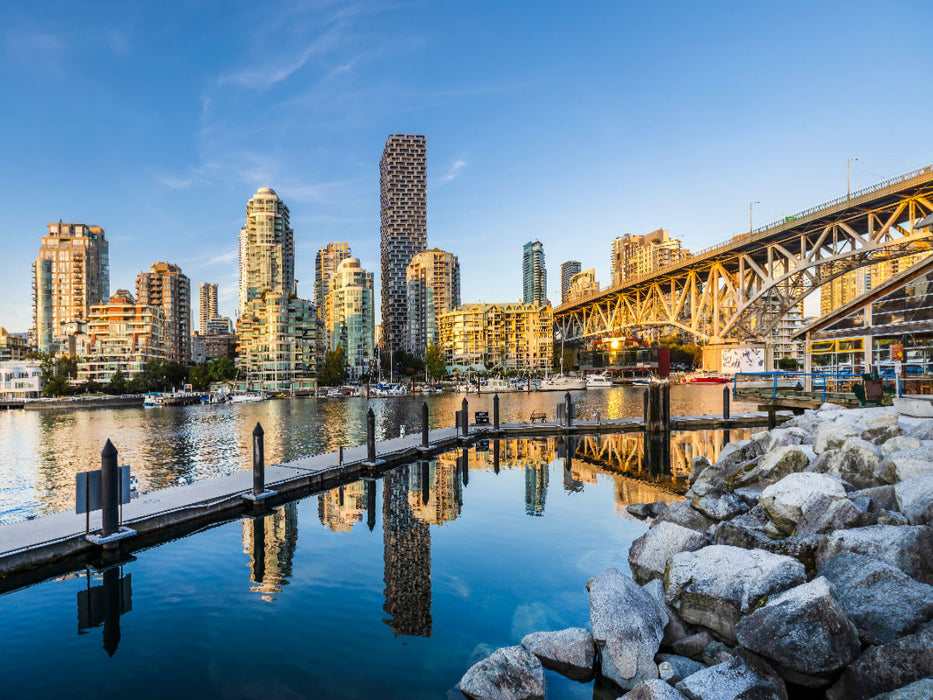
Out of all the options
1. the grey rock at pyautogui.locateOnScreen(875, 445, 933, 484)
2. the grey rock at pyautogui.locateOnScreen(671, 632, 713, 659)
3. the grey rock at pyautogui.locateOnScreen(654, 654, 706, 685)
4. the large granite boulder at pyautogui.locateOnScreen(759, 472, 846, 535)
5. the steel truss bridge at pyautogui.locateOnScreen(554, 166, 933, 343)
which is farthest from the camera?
the steel truss bridge at pyautogui.locateOnScreen(554, 166, 933, 343)

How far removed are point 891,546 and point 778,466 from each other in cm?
637

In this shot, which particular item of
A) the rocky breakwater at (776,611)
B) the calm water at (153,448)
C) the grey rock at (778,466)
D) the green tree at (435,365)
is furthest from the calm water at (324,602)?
the green tree at (435,365)

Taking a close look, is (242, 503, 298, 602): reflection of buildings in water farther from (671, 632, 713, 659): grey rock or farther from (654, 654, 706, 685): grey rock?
(671, 632, 713, 659): grey rock

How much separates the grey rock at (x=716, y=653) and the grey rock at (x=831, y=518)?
3.30 meters

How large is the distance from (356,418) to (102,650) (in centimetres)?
5066

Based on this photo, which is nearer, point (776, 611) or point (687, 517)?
point (776, 611)

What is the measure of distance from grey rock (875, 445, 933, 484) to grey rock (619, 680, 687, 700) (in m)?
7.56

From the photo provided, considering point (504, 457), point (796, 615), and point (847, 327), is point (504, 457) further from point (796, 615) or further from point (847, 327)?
point (796, 615)

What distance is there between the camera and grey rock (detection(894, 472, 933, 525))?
30.0ft

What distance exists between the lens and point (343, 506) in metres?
17.3

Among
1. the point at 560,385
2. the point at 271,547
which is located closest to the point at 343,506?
the point at 271,547

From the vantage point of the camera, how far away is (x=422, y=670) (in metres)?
7.96

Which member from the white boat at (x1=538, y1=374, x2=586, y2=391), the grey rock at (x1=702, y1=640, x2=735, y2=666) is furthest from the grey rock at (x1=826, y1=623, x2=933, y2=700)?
the white boat at (x1=538, y1=374, x2=586, y2=391)

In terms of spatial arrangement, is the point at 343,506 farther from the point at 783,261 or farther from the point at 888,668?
the point at 783,261
